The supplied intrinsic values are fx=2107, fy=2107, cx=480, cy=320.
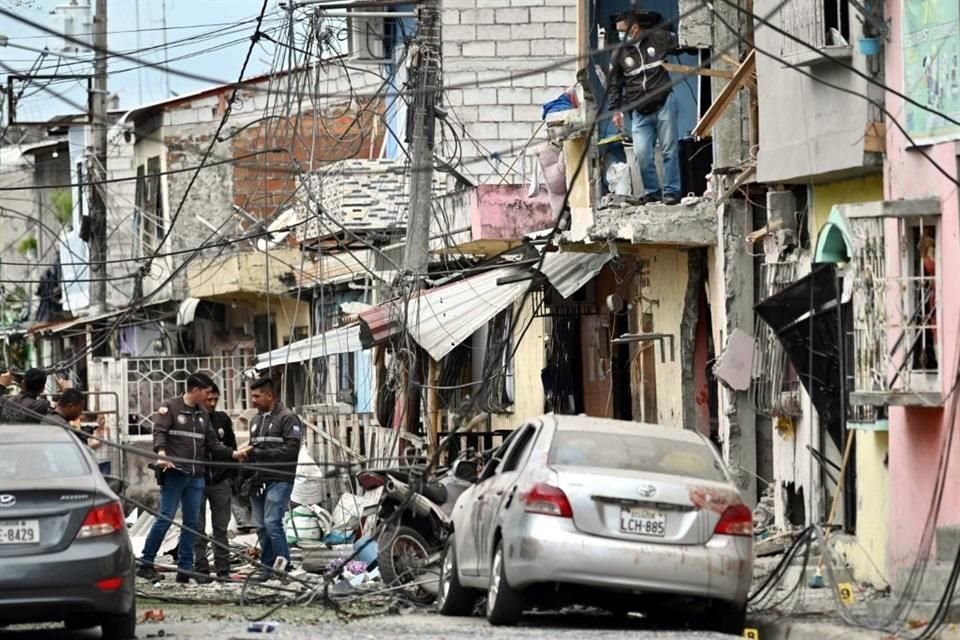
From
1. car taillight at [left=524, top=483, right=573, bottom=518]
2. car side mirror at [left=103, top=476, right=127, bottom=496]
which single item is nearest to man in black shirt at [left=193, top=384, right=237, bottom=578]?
car side mirror at [left=103, top=476, right=127, bottom=496]

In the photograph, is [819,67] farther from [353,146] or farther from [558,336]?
[353,146]

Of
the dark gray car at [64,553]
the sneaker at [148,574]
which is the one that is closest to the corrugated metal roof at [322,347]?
the sneaker at [148,574]

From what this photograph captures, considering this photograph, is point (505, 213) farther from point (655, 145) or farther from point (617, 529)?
point (617, 529)

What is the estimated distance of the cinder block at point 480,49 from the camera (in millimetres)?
29797

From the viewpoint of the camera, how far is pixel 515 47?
98.1 feet

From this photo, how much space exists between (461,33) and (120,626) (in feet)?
57.8

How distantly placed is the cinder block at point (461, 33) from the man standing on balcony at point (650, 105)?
7937mm

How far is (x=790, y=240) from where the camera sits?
18.8 metres

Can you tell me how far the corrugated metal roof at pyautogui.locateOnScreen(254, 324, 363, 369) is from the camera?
28.5 metres

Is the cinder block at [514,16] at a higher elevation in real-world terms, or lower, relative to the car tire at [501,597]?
higher

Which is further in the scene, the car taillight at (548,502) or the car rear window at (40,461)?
the car taillight at (548,502)

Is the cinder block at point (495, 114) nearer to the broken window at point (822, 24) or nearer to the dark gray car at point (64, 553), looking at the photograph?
the broken window at point (822, 24)

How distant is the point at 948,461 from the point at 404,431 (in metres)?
13.0

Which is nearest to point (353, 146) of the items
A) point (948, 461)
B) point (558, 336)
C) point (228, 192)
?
point (228, 192)
